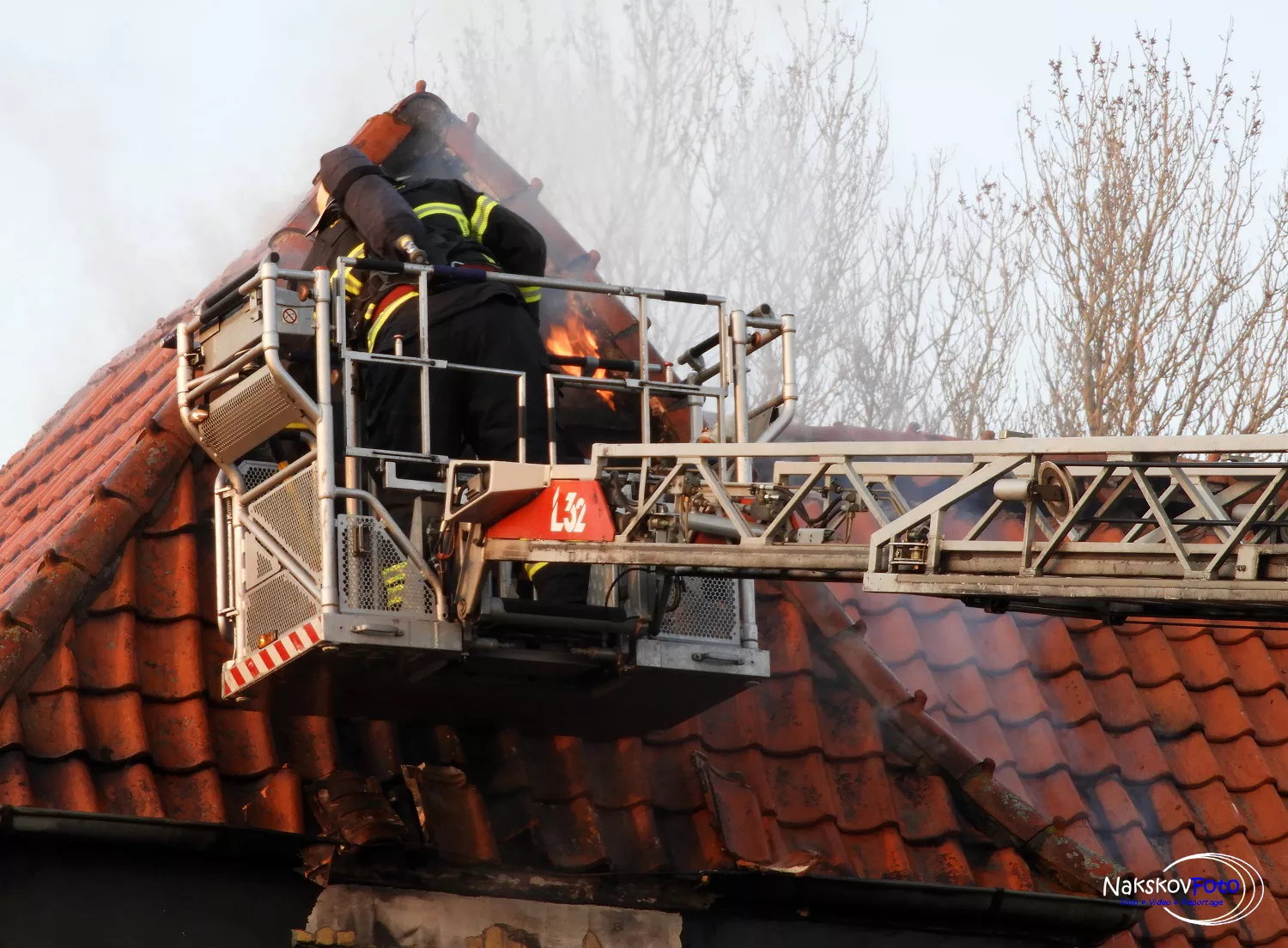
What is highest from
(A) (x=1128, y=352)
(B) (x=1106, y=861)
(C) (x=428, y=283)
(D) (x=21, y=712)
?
(A) (x=1128, y=352)

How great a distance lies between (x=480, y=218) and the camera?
25.9ft

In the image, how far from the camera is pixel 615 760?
8227 mm

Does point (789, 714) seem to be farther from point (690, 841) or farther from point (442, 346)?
point (442, 346)

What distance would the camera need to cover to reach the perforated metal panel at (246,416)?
6879 millimetres

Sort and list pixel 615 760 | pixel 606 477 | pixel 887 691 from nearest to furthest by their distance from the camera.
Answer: pixel 606 477 → pixel 615 760 → pixel 887 691

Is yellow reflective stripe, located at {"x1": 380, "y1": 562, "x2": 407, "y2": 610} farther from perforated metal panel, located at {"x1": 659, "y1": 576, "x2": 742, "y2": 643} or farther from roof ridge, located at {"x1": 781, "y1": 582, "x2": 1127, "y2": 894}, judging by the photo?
roof ridge, located at {"x1": 781, "y1": 582, "x2": 1127, "y2": 894}

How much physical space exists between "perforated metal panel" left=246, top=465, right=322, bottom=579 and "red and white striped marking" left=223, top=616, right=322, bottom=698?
0.24m

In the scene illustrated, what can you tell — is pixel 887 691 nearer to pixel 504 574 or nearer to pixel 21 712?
pixel 504 574

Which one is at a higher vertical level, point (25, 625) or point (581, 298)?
point (581, 298)

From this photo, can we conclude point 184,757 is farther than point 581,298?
No

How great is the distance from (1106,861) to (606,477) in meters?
3.27

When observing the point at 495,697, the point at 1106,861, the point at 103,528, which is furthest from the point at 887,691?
the point at 103,528

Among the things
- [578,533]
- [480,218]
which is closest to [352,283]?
[480,218]

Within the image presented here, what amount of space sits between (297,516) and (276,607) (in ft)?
1.17
